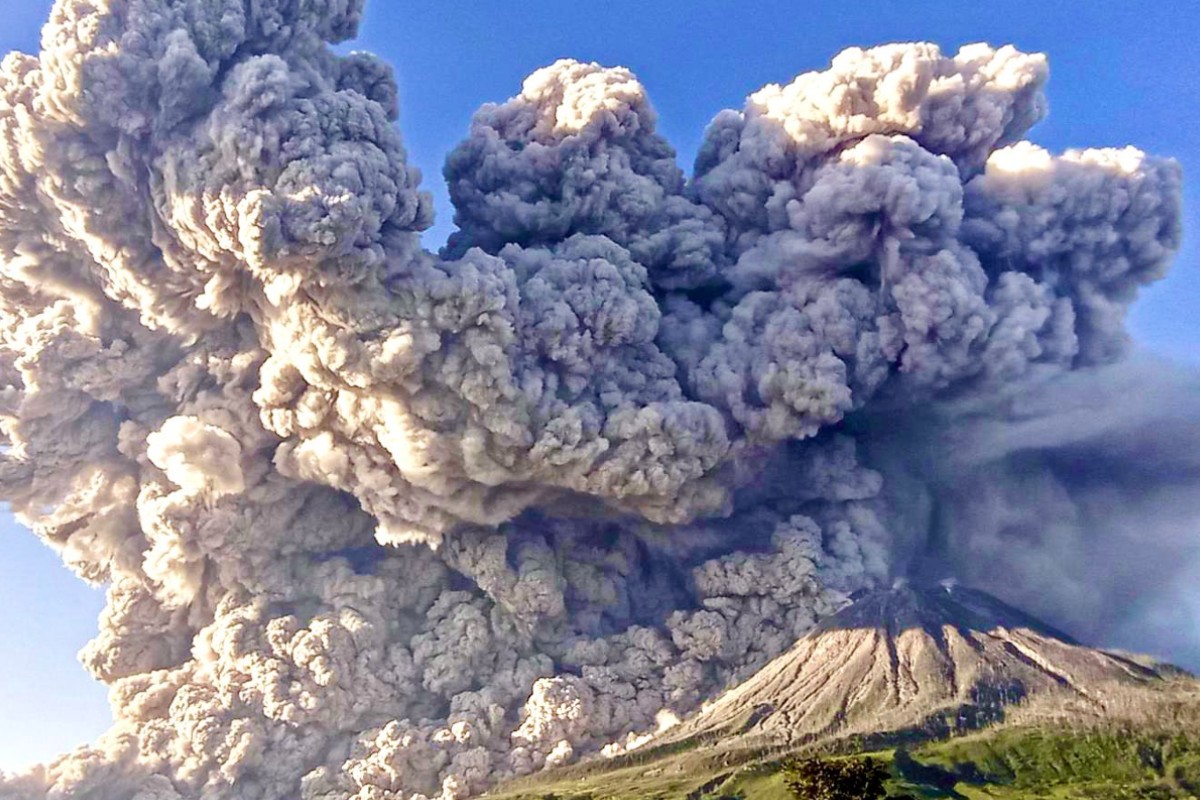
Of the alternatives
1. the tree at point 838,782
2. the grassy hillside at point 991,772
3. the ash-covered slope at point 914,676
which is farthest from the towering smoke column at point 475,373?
the tree at point 838,782

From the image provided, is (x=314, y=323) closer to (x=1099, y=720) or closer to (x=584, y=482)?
(x=584, y=482)

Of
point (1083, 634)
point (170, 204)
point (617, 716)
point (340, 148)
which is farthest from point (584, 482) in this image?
point (1083, 634)

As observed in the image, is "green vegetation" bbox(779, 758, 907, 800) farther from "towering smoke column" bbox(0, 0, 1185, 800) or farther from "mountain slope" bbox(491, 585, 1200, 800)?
"towering smoke column" bbox(0, 0, 1185, 800)

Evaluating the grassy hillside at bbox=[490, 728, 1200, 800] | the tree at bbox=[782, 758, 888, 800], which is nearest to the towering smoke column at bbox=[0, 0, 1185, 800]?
the grassy hillside at bbox=[490, 728, 1200, 800]

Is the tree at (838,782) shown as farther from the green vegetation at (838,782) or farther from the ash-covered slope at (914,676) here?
the ash-covered slope at (914,676)

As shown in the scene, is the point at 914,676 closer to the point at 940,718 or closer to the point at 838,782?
the point at 940,718

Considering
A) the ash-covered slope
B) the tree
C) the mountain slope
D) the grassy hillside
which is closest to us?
the tree
